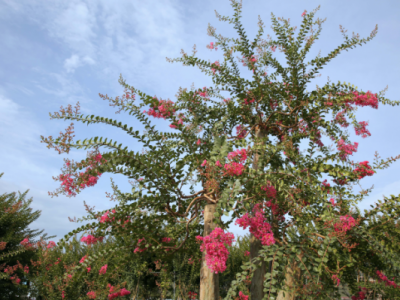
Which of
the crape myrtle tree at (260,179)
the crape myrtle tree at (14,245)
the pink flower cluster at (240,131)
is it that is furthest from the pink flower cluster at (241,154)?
the crape myrtle tree at (14,245)

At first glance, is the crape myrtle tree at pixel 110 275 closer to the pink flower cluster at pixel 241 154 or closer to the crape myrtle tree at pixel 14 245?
the crape myrtle tree at pixel 14 245

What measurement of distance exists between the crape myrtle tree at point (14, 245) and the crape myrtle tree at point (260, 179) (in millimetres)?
4374

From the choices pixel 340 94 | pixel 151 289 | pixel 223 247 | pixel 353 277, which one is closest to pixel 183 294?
pixel 151 289

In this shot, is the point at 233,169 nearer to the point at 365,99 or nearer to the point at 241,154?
the point at 241,154

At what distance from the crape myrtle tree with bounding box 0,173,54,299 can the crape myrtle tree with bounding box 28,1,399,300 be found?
172 inches

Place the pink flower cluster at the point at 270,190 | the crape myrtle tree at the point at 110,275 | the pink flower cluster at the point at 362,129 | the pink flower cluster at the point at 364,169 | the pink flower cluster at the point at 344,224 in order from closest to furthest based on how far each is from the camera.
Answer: the pink flower cluster at the point at 344,224, the pink flower cluster at the point at 270,190, the pink flower cluster at the point at 364,169, the crape myrtle tree at the point at 110,275, the pink flower cluster at the point at 362,129

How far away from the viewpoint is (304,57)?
4410mm

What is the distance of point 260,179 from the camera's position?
282cm

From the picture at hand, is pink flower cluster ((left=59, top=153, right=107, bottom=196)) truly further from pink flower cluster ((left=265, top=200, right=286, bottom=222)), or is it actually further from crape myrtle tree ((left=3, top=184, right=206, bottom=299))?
pink flower cluster ((left=265, top=200, right=286, bottom=222))

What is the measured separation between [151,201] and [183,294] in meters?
3.43

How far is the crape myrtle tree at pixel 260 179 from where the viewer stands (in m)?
2.50

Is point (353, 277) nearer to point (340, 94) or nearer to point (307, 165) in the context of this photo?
point (307, 165)

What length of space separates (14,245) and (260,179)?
696cm

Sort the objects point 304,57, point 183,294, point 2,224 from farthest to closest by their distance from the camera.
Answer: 1. point 2,224
2. point 183,294
3. point 304,57
